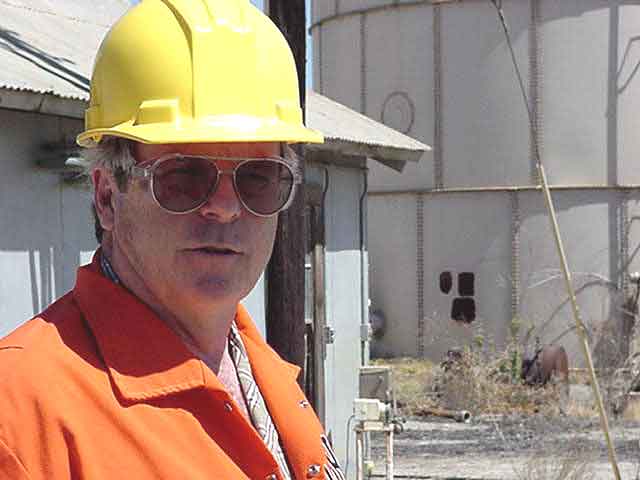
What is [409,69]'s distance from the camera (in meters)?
22.4

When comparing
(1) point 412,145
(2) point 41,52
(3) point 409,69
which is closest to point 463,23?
(3) point 409,69

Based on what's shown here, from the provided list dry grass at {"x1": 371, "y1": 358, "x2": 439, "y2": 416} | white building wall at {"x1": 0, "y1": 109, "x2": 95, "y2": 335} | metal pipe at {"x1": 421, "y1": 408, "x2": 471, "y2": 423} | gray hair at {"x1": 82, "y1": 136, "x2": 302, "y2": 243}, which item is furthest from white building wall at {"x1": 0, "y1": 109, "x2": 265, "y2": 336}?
dry grass at {"x1": 371, "y1": 358, "x2": 439, "y2": 416}

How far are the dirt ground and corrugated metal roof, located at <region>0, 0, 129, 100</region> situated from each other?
4545 millimetres

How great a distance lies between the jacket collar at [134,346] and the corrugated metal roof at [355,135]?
7.35m

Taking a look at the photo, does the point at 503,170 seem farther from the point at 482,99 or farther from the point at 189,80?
the point at 189,80

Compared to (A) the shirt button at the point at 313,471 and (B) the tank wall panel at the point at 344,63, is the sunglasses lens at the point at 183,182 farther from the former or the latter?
(B) the tank wall panel at the point at 344,63

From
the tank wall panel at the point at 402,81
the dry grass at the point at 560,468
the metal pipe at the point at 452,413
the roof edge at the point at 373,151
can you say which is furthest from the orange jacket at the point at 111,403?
the tank wall panel at the point at 402,81

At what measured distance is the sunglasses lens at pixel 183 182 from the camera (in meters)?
2.37

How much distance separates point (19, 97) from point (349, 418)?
5.75 metres

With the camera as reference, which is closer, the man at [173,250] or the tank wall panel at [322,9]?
the man at [173,250]

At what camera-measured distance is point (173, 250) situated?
7.77ft

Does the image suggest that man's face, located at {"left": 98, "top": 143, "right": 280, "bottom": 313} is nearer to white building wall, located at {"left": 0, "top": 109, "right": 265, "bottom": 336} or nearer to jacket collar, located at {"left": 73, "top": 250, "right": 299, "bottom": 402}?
jacket collar, located at {"left": 73, "top": 250, "right": 299, "bottom": 402}

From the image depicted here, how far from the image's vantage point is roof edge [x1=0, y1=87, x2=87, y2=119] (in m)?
6.57

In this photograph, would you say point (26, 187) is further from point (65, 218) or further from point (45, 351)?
point (45, 351)
